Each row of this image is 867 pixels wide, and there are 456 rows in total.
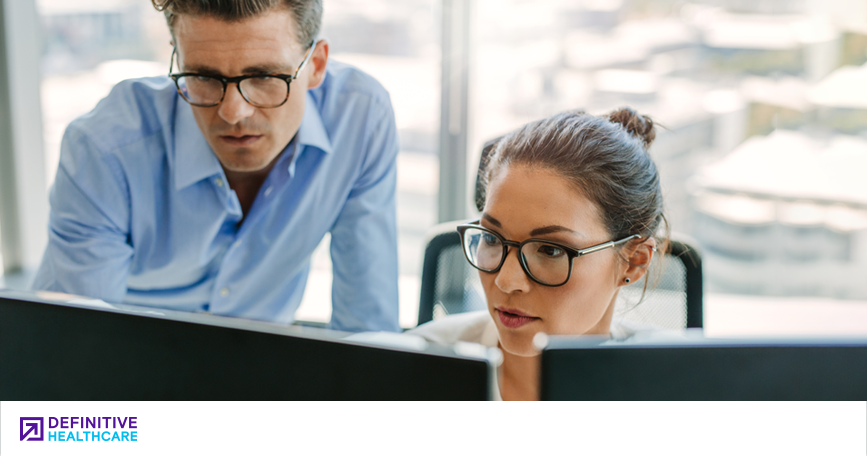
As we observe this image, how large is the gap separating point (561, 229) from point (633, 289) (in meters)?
0.41

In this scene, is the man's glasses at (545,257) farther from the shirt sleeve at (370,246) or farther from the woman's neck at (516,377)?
the shirt sleeve at (370,246)

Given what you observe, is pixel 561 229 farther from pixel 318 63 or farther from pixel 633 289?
pixel 318 63

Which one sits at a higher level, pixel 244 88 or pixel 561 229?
pixel 244 88

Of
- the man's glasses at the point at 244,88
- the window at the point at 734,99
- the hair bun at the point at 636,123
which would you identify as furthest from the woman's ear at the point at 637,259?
the window at the point at 734,99

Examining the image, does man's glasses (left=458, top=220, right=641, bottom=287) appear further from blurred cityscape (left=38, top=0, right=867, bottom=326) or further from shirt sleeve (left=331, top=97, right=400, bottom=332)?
blurred cityscape (left=38, top=0, right=867, bottom=326)

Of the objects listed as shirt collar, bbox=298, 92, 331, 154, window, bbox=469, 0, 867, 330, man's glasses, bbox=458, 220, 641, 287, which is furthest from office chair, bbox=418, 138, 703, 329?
window, bbox=469, 0, 867, 330

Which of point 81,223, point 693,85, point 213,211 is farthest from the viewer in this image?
point 693,85

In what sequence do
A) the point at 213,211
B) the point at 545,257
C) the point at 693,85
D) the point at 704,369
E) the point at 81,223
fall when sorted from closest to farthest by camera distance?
1. the point at 704,369
2. the point at 545,257
3. the point at 81,223
4. the point at 213,211
5. the point at 693,85

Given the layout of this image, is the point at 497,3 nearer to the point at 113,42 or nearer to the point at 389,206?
the point at 389,206

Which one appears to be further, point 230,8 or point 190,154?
point 190,154

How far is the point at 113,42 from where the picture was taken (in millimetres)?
3262
